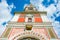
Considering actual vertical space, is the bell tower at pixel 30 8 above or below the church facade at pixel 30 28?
above

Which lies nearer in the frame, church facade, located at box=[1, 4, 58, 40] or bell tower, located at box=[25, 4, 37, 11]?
church facade, located at box=[1, 4, 58, 40]

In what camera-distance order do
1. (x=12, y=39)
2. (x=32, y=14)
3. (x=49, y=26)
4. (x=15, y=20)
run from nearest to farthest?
(x=12, y=39) → (x=49, y=26) → (x=15, y=20) → (x=32, y=14)

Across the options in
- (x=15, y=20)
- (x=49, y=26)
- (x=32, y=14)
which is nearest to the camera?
(x=49, y=26)

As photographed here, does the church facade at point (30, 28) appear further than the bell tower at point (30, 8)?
No

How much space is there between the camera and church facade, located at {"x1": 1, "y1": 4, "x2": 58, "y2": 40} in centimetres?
2292

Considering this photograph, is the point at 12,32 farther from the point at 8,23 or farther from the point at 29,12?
the point at 29,12

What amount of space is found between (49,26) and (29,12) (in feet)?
22.3

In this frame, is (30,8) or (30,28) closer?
(30,28)

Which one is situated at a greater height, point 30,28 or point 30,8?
point 30,8

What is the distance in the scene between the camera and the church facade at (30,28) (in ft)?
75.2

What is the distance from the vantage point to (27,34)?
23.2 meters

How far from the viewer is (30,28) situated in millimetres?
24312

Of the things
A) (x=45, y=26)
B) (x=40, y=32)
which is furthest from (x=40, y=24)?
(x=40, y=32)

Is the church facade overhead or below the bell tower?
below
